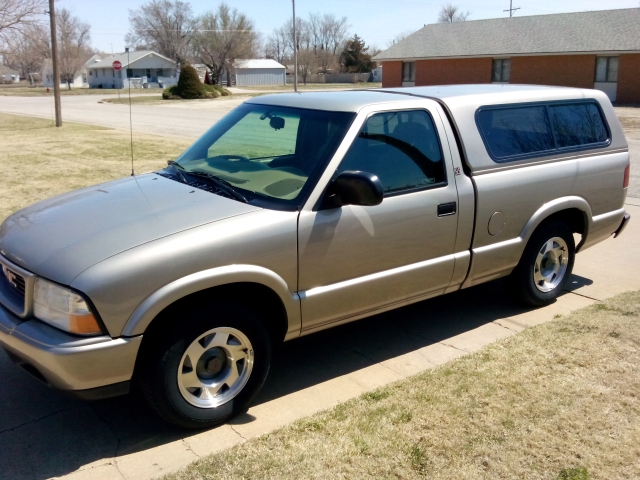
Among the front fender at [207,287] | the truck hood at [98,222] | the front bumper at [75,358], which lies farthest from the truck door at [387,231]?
the front bumper at [75,358]

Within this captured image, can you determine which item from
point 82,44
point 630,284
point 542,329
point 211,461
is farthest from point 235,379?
point 82,44

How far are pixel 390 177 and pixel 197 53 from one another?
3387 inches

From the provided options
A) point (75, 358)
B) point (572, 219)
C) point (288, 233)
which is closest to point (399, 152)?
point (288, 233)

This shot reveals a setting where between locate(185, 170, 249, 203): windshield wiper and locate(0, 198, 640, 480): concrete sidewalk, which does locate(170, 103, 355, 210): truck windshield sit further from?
locate(0, 198, 640, 480): concrete sidewalk

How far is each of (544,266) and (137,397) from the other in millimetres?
3634

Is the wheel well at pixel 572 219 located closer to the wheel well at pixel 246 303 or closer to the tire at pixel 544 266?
the tire at pixel 544 266

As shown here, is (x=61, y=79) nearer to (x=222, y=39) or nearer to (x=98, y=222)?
(x=222, y=39)

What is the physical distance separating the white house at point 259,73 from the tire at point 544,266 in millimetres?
88223

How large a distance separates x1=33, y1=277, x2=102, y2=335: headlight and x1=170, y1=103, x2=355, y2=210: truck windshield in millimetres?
1213

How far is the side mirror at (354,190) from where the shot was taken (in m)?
3.85

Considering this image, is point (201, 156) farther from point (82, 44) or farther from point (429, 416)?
point (82, 44)

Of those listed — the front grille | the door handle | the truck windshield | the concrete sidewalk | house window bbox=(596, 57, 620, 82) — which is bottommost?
the concrete sidewalk

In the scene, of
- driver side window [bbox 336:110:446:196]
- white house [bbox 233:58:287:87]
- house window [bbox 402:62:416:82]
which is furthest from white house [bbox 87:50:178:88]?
driver side window [bbox 336:110:446:196]

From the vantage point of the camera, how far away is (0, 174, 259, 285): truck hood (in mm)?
3412
